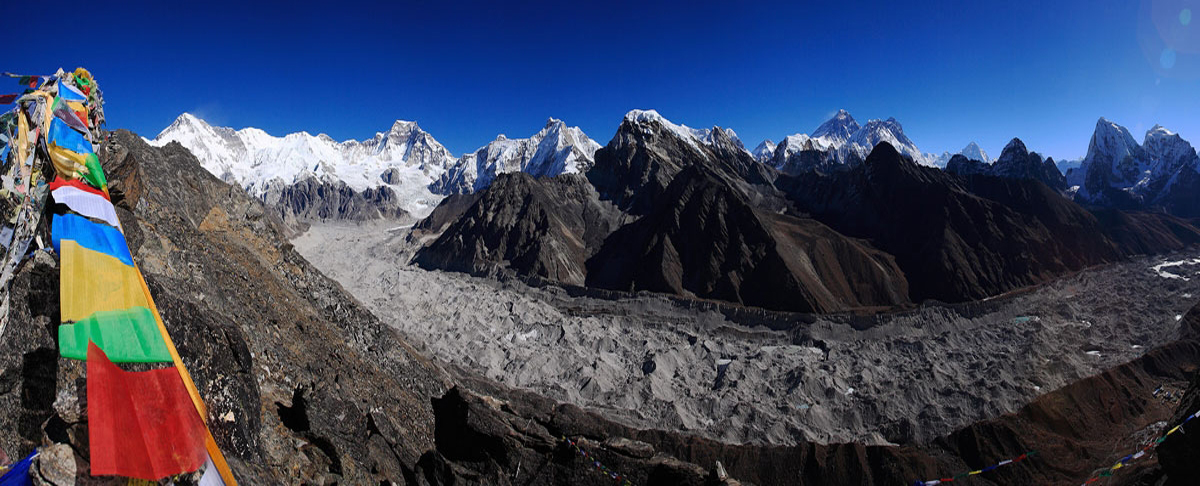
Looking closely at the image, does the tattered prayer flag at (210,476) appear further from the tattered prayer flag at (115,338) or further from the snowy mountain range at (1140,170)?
the snowy mountain range at (1140,170)

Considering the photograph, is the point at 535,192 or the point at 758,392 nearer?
the point at 758,392

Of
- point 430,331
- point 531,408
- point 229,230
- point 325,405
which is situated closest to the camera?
point 325,405

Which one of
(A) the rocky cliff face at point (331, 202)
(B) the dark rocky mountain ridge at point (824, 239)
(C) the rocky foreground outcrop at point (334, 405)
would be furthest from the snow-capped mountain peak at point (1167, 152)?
(A) the rocky cliff face at point (331, 202)

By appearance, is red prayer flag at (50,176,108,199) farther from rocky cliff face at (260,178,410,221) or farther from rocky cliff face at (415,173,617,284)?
rocky cliff face at (260,178,410,221)

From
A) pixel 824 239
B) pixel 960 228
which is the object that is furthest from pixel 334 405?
pixel 960 228

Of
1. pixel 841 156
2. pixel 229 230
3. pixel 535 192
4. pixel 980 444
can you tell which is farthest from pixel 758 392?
pixel 841 156

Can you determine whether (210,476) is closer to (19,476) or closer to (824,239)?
(19,476)

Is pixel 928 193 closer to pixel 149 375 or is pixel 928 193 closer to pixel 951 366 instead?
pixel 951 366
